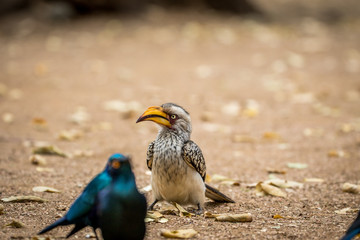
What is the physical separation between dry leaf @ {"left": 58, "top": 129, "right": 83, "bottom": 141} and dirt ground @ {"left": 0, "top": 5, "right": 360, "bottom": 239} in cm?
12

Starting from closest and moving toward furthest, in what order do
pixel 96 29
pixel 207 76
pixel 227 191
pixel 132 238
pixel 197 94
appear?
pixel 132 238 → pixel 227 191 → pixel 197 94 → pixel 207 76 → pixel 96 29

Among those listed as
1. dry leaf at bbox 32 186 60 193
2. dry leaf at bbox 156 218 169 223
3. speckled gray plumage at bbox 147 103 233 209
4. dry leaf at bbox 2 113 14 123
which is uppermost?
speckled gray plumage at bbox 147 103 233 209

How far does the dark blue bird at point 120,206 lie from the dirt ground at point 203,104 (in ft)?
1.69

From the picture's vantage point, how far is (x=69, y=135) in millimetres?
6504

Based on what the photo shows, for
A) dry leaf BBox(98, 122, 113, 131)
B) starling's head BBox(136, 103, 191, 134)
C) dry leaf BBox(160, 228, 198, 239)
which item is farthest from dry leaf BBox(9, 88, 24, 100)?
dry leaf BBox(160, 228, 198, 239)

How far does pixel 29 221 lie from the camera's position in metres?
3.56

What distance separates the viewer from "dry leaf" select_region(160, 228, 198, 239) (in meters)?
3.25

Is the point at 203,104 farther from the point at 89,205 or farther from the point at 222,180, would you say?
the point at 89,205

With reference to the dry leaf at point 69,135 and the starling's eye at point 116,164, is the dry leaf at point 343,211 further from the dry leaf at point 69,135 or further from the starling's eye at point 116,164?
the dry leaf at point 69,135

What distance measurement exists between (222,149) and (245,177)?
1.19m

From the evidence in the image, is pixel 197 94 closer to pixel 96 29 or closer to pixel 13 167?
pixel 13 167

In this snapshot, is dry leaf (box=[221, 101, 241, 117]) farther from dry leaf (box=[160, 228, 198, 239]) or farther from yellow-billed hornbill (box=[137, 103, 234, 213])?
dry leaf (box=[160, 228, 198, 239])

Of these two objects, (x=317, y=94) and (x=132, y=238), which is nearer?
(x=132, y=238)

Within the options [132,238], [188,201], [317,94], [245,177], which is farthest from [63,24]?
[132,238]
